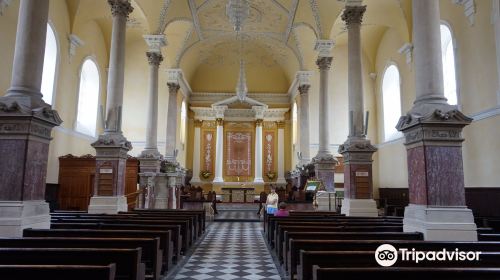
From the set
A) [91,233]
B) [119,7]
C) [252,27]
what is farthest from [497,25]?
[252,27]

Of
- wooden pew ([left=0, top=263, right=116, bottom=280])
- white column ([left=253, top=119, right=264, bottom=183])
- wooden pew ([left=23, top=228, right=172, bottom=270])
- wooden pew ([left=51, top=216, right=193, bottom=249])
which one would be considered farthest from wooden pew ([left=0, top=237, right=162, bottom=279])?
white column ([left=253, top=119, right=264, bottom=183])

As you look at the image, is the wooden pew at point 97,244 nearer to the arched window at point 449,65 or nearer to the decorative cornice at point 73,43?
the arched window at point 449,65

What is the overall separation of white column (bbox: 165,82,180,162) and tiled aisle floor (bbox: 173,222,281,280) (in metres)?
8.84

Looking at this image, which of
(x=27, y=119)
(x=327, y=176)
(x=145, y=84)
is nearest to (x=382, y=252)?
(x=27, y=119)

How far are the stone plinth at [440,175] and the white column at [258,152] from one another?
1894 cm

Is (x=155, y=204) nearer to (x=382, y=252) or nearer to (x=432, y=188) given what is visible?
→ (x=432, y=188)

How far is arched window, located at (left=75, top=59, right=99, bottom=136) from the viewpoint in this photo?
17500mm

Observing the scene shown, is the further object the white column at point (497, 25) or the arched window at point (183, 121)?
the arched window at point (183, 121)

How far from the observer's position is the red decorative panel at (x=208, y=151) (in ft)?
84.6

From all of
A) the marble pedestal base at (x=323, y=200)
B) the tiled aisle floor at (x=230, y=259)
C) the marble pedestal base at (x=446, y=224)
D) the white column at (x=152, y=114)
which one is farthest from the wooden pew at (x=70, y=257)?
the white column at (x=152, y=114)

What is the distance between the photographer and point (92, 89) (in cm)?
1828

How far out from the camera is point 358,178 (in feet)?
33.4

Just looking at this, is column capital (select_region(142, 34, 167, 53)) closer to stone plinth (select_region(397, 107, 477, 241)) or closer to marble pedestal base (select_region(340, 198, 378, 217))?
marble pedestal base (select_region(340, 198, 378, 217))

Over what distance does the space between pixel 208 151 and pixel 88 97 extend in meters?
9.76
